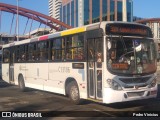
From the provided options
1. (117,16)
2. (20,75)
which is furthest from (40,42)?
(117,16)

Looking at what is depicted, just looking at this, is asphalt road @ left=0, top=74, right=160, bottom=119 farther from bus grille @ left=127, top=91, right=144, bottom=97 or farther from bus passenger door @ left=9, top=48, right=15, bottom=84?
bus passenger door @ left=9, top=48, right=15, bottom=84

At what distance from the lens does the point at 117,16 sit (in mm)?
138000

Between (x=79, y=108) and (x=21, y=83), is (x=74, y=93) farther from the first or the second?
(x=21, y=83)

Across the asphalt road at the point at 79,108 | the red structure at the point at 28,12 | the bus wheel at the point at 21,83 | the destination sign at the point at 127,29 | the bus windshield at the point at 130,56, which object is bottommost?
the asphalt road at the point at 79,108

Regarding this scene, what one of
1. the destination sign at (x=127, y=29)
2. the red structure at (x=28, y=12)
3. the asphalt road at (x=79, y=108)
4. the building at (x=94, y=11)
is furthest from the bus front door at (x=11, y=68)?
the building at (x=94, y=11)

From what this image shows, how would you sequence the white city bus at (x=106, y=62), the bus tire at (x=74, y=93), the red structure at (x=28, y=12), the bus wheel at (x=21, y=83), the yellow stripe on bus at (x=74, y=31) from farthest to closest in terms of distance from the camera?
the red structure at (x=28, y=12) < the bus wheel at (x=21, y=83) < the bus tire at (x=74, y=93) < the yellow stripe on bus at (x=74, y=31) < the white city bus at (x=106, y=62)

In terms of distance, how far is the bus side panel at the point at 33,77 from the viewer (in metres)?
17.3

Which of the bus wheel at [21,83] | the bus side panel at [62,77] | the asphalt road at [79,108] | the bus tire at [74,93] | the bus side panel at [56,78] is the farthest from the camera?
the bus wheel at [21,83]

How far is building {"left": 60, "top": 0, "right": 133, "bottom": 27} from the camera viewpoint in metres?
133

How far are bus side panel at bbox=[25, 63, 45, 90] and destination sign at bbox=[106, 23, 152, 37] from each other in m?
6.37

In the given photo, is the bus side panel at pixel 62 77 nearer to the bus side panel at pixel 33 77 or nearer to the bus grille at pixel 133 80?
the bus side panel at pixel 33 77

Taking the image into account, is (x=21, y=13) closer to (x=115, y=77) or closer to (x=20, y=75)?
(x=20, y=75)

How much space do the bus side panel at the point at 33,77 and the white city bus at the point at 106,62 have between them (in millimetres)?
2446

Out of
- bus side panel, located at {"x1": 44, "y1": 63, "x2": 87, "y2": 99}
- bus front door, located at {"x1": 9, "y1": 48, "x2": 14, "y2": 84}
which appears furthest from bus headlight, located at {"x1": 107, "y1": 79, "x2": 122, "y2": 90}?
bus front door, located at {"x1": 9, "y1": 48, "x2": 14, "y2": 84}
